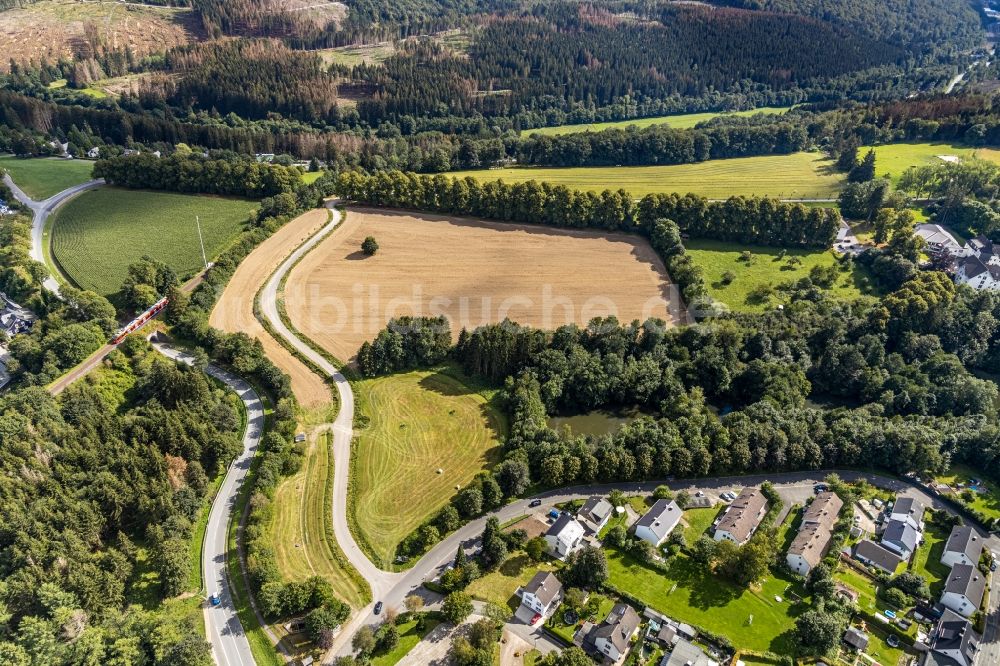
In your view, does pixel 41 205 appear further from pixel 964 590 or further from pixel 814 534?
pixel 964 590

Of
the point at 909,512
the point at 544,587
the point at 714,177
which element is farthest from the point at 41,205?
the point at 909,512

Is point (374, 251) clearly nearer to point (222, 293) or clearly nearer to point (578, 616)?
point (222, 293)

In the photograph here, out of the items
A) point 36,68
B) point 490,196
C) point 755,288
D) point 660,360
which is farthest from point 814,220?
point 36,68

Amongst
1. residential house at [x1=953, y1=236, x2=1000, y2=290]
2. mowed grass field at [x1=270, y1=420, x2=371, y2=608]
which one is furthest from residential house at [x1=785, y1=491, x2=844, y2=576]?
residential house at [x1=953, y1=236, x2=1000, y2=290]

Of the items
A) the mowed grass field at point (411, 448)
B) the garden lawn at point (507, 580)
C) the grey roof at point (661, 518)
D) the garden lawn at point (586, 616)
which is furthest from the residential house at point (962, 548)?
the mowed grass field at point (411, 448)

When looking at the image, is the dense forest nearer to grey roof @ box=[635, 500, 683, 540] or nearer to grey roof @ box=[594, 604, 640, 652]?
grey roof @ box=[594, 604, 640, 652]
